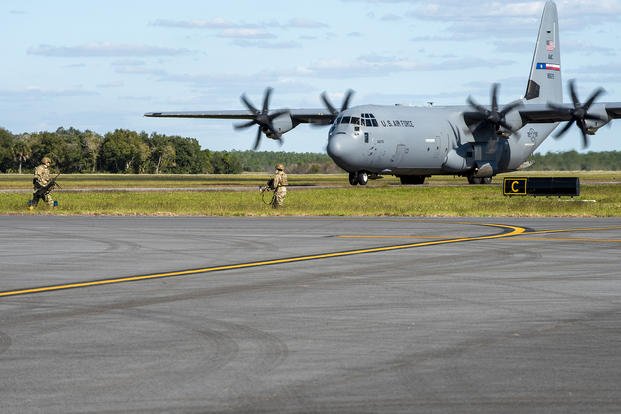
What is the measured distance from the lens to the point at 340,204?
3897 cm

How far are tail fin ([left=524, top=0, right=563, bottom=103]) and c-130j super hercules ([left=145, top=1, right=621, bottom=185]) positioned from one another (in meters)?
1.94

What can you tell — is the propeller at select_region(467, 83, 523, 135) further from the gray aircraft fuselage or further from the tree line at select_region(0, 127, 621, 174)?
the tree line at select_region(0, 127, 621, 174)

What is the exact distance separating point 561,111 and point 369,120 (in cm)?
1149

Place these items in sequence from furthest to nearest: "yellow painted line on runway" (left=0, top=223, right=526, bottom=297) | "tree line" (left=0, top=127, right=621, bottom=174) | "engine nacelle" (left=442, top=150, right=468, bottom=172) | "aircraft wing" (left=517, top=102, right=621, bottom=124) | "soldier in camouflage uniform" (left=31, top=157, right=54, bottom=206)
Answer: "tree line" (left=0, top=127, right=621, bottom=174) → "engine nacelle" (left=442, top=150, right=468, bottom=172) → "aircraft wing" (left=517, top=102, right=621, bottom=124) → "soldier in camouflage uniform" (left=31, top=157, right=54, bottom=206) → "yellow painted line on runway" (left=0, top=223, right=526, bottom=297)

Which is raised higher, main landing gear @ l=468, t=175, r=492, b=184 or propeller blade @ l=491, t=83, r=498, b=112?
propeller blade @ l=491, t=83, r=498, b=112

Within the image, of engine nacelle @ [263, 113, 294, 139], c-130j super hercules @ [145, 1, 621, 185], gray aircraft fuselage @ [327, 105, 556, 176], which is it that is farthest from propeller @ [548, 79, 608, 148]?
engine nacelle @ [263, 113, 294, 139]

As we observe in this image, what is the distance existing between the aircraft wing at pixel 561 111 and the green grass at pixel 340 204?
9.95 m

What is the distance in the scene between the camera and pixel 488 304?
12.3 m

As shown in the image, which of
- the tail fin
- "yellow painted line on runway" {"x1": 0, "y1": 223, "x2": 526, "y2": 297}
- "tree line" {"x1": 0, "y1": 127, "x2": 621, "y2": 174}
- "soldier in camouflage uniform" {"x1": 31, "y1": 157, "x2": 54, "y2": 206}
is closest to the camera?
"yellow painted line on runway" {"x1": 0, "y1": 223, "x2": 526, "y2": 297}

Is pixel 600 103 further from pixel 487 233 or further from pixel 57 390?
pixel 57 390

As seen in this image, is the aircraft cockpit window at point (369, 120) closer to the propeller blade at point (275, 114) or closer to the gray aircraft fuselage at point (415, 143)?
the gray aircraft fuselage at point (415, 143)

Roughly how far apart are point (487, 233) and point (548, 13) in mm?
49694

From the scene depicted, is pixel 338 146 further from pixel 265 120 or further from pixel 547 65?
pixel 547 65

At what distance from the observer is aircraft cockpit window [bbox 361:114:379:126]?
53.7m
